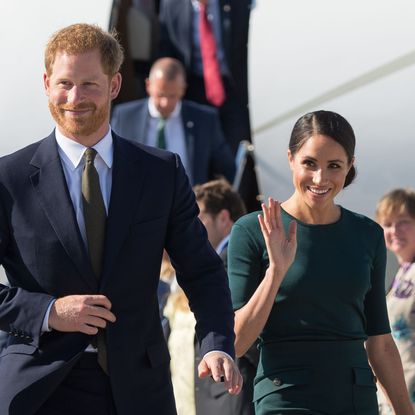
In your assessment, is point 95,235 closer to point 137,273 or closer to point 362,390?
point 137,273

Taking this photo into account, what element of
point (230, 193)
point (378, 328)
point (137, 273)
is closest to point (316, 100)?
point (230, 193)

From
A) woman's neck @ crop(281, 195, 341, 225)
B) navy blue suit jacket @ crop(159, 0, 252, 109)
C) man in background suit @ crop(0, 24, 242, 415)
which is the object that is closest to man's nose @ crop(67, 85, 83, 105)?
man in background suit @ crop(0, 24, 242, 415)

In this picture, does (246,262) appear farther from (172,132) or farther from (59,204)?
(172,132)

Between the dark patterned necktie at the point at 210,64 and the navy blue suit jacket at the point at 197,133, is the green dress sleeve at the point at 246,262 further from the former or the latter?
the dark patterned necktie at the point at 210,64

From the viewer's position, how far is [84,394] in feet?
10.2

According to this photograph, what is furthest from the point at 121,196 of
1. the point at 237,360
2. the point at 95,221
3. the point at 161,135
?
the point at 161,135

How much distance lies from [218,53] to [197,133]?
2.96 feet

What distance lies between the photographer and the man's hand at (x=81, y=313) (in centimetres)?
302

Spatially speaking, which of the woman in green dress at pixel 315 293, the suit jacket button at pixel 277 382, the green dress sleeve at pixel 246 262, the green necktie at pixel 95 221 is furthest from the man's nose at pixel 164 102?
the green necktie at pixel 95 221

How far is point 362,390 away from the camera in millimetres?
3605

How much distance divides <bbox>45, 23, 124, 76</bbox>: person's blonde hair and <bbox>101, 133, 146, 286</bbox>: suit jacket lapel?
0.73 ft

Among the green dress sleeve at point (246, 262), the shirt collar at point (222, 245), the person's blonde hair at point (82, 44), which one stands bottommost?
the green dress sleeve at point (246, 262)

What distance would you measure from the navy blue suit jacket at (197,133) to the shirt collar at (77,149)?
4.23 m

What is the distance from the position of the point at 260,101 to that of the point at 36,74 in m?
1.31
